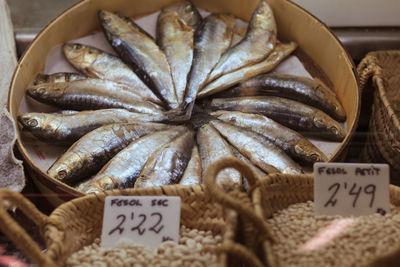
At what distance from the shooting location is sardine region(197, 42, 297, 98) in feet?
6.60

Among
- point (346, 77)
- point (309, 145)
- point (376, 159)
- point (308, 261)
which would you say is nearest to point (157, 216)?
point (308, 261)

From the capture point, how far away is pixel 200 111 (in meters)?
1.96

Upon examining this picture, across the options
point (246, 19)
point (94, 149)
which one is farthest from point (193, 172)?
point (246, 19)

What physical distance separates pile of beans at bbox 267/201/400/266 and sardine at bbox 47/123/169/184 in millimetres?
728

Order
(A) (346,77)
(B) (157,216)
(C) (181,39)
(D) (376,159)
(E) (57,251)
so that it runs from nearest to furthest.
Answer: (E) (57,251), (B) (157,216), (D) (376,159), (A) (346,77), (C) (181,39)

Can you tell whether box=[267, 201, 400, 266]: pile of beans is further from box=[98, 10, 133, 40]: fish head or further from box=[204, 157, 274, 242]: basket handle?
box=[98, 10, 133, 40]: fish head

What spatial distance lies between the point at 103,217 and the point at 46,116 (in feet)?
2.44

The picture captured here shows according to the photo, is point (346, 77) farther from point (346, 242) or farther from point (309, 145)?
point (346, 242)

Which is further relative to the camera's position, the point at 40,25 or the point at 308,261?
the point at 40,25

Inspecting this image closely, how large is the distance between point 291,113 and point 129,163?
0.67 meters

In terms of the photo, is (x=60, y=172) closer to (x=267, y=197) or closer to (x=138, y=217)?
(x=138, y=217)

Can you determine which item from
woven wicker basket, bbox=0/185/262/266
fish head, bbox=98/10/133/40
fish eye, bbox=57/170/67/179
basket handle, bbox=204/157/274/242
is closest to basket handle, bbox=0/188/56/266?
woven wicker basket, bbox=0/185/262/266

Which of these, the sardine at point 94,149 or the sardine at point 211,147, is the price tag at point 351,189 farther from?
the sardine at point 94,149

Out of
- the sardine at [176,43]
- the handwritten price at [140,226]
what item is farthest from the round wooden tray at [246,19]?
the handwritten price at [140,226]
